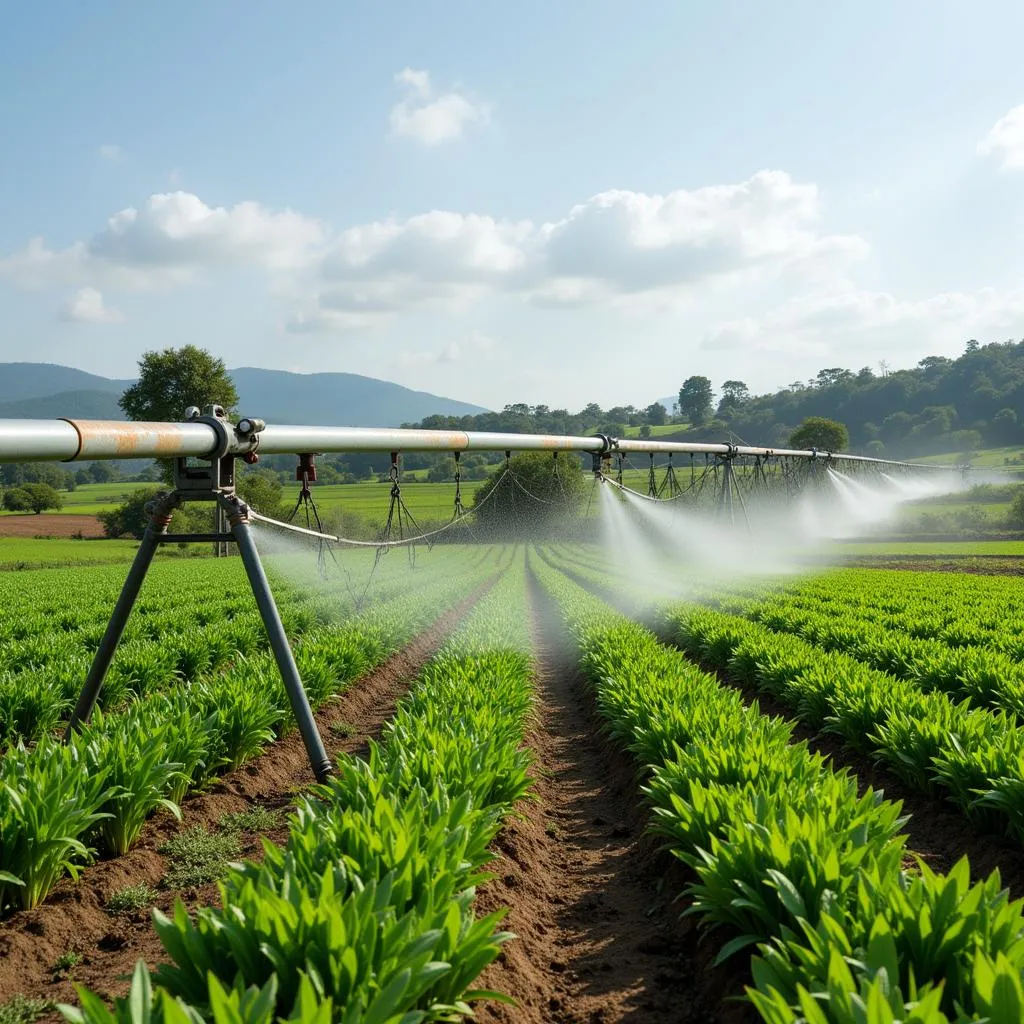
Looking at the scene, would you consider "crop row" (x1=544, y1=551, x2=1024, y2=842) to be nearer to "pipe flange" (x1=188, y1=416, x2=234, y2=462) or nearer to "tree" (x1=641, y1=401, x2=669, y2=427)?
"pipe flange" (x1=188, y1=416, x2=234, y2=462)

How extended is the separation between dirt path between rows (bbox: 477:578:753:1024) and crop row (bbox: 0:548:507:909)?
2.23 m

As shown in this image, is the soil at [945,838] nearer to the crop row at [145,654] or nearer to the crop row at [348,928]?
the crop row at [348,928]

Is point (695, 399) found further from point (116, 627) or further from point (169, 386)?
point (116, 627)

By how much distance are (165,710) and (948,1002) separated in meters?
5.47

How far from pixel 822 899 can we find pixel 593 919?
177 centimetres

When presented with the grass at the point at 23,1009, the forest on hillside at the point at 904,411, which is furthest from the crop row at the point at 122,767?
the forest on hillside at the point at 904,411

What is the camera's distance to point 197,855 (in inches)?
191

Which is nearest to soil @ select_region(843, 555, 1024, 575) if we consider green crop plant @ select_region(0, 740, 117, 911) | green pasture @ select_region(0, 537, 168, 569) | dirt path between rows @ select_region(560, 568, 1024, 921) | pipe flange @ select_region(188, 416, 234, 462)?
dirt path between rows @ select_region(560, 568, 1024, 921)

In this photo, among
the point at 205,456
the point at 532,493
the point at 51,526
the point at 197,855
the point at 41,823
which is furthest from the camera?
the point at 51,526

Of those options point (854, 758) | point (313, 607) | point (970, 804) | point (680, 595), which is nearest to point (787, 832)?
point (970, 804)

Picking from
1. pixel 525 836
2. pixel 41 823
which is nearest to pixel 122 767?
pixel 41 823

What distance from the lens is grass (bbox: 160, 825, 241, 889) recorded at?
4.50m

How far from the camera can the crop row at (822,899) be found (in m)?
2.21

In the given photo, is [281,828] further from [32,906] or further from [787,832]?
[787,832]
